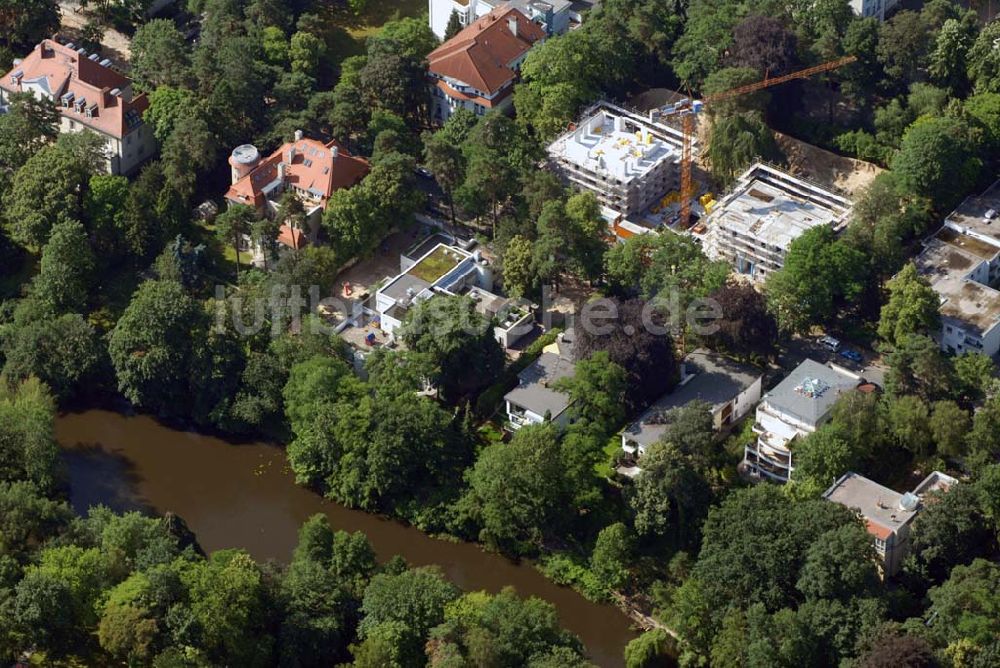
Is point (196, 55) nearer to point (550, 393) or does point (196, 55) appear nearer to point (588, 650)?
point (550, 393)

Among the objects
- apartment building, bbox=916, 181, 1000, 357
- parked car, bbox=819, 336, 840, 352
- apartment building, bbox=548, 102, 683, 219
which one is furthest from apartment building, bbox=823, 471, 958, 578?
apartment building, bbox=548, 102, 683, 219

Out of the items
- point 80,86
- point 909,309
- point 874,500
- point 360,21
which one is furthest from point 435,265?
point 874,500

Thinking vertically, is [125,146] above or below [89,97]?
below

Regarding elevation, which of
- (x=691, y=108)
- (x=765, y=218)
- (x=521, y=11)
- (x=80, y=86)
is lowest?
(x=80, y=86)

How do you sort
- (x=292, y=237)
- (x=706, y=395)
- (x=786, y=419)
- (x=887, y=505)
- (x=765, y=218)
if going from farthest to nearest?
(x=292, y=237)
(x=765, y=218)
(x=706, y=395)
(x=786, y=419)
(x=887, y=505)

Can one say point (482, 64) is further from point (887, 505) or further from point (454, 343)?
point (887, 505)

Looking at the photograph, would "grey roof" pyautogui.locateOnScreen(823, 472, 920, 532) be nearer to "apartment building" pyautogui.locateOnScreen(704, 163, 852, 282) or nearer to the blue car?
the blue car

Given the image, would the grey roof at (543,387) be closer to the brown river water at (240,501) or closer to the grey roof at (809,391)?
the brown river water at (240,501)
